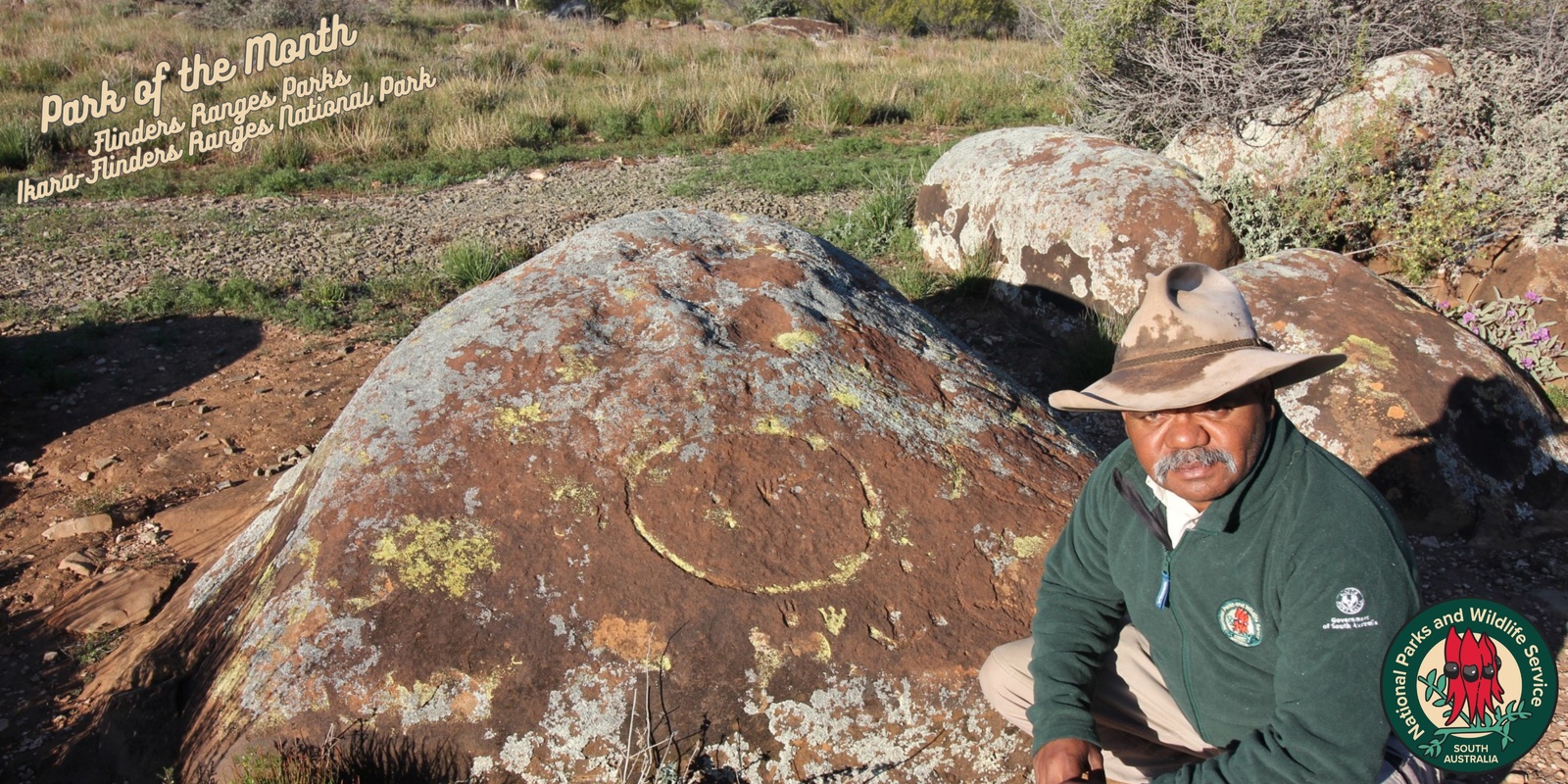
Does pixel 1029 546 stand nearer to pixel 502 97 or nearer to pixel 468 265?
pixel 468 265

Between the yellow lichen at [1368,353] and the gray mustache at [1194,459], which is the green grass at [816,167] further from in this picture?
the gray mustache at [1194,459]

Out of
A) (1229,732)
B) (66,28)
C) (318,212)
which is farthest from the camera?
(66,28)

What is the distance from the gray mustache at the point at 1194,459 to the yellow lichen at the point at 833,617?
2.65ft

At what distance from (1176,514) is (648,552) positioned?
1.19 m

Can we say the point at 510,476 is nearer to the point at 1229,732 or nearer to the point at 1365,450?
the point at 1229,732

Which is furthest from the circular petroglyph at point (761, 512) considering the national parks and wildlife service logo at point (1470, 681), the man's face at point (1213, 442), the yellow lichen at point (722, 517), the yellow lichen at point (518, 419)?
the national parks and wildlife service logo at point (1470, 681)

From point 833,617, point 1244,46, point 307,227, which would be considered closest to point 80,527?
point 833,617

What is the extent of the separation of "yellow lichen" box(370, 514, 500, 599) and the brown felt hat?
1383 millimetres

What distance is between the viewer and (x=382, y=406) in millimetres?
2783

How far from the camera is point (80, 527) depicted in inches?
149

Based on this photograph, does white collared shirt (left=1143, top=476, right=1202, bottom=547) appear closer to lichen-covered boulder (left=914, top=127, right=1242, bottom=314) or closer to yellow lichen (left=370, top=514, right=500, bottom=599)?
yellow lichen (left=370, top=514, right=500, bottom=599)

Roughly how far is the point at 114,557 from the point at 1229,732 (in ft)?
11.6

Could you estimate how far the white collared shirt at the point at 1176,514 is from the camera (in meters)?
1.97

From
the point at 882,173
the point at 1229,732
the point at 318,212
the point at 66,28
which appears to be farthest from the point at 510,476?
the point at 66,28
